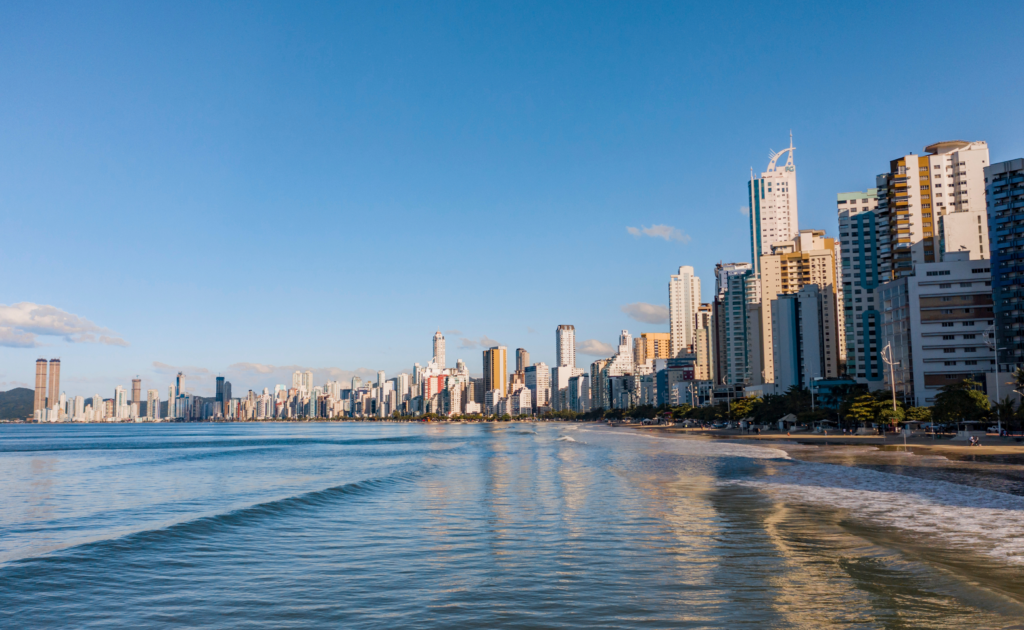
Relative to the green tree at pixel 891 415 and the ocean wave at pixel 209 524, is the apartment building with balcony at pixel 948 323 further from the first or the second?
the ocean wave at pixel 209 524

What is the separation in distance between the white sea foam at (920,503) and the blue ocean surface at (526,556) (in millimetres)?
163

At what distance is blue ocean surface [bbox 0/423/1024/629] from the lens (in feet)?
46.6

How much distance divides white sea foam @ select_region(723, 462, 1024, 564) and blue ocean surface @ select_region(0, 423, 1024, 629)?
0.16 m

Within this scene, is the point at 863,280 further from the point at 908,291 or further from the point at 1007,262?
the point at 1007,262

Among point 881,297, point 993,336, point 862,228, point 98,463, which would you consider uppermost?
point 862,228

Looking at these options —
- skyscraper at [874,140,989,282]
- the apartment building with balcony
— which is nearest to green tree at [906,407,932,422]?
the apartment building with balcony

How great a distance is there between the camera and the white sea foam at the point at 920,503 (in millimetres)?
21516

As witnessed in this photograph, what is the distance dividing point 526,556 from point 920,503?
1982cm

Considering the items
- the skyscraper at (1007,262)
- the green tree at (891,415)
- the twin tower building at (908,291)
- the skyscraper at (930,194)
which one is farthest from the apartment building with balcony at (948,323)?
the green tree at (891,415)

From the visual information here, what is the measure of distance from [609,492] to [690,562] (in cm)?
1711

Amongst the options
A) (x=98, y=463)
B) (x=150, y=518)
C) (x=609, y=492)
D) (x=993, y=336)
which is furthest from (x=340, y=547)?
(x=993, y=336)

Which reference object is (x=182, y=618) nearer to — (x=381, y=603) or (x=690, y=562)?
(x=381, y=603)

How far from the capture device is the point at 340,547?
21641mm

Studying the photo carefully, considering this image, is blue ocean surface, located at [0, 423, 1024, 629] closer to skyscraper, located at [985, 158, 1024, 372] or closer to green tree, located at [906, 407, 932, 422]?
green tree, located at [906, 407, 932, 422]
